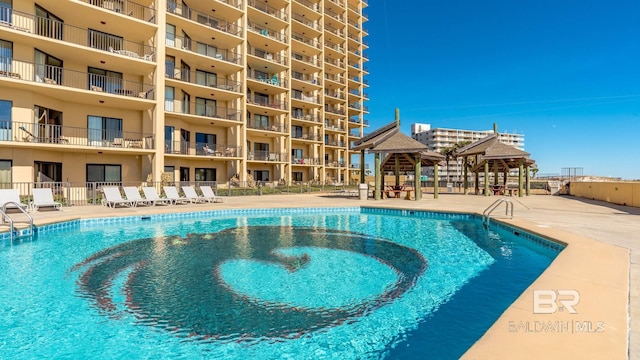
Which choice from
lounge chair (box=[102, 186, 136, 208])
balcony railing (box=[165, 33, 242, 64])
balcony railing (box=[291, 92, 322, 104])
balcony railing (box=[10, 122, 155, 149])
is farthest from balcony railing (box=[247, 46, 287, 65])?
lounge chair (box=[102, 186, 136, 208])

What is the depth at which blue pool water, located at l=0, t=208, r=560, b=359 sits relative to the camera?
4059mm

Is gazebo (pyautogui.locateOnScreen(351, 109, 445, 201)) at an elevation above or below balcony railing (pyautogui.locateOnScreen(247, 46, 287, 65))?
below

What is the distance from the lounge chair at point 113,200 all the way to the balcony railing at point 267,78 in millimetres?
19317

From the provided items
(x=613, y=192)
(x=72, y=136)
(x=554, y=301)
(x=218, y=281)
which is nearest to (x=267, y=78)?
(x=72, y=136)

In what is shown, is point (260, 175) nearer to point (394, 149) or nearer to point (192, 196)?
point (192, 196)

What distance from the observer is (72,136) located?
64.5 ft

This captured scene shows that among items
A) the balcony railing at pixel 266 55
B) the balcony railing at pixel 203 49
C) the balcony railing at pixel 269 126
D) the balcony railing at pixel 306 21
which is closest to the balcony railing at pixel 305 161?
the balcony railing at pixel 269 126

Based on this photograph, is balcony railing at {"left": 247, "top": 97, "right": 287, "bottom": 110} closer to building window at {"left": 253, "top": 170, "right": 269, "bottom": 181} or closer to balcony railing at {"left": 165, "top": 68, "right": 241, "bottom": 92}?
balcony railing at {"left": 165, "top": 68, "right": 241, "bottom": 92}

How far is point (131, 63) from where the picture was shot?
66.9 feet

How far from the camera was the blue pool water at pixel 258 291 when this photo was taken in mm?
4059

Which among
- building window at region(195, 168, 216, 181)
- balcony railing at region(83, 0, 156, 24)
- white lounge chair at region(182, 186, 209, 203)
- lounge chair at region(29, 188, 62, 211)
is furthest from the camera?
building window at region(195, 168, 216, 181)

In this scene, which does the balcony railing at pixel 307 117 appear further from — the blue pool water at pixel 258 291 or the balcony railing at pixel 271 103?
the blue pool water at pixel 258 291

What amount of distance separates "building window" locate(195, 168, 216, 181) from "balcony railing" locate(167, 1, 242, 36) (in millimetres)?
12063

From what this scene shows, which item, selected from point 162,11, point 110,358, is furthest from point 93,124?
point 110,358
